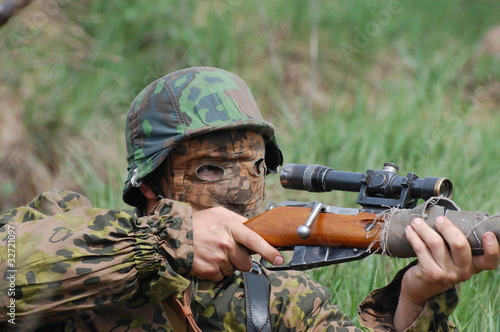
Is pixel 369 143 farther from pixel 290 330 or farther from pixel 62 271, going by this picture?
pixel 62 271

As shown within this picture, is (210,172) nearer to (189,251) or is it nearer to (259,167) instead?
(259,167)

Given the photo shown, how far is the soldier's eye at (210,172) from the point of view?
3439 millimetres

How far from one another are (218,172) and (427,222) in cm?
107

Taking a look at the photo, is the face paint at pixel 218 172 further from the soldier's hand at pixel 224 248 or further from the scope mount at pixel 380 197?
the scope mount at pixel 380 197

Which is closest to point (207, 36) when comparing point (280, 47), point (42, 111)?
point (280, 47)

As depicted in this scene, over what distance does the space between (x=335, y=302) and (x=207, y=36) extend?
5.55 metres

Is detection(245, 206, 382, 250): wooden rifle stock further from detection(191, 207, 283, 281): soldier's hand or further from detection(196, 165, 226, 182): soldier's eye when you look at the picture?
detection(196, 165, 226, 182): soldier's eye

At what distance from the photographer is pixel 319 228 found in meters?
2.93

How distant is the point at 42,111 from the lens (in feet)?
25.2

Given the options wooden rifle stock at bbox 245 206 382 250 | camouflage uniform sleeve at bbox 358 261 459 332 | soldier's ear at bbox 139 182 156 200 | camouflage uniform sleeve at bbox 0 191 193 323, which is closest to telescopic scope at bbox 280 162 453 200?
wooden rifle stock at bbox 245 206 382 250

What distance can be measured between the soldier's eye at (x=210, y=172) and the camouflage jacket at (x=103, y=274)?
38cm

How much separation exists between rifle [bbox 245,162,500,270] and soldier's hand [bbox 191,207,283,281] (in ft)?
0.21

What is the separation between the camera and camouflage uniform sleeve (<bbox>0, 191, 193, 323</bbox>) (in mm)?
2850

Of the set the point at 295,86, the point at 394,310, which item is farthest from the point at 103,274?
the point at 295,86
